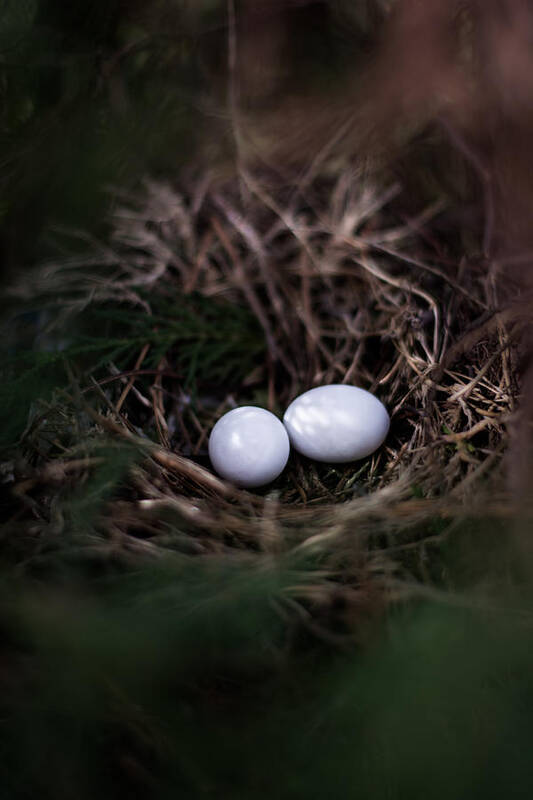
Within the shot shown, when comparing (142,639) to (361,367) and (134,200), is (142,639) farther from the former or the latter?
(134,200)

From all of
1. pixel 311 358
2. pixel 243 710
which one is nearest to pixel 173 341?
pixel 311 358

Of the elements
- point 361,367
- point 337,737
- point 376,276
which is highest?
point 376,276

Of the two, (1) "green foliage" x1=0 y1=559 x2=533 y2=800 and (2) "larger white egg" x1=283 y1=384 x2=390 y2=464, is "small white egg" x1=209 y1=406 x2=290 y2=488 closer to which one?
(2) "larger white egg" x1=283 y1=384 x2=390 y2=464

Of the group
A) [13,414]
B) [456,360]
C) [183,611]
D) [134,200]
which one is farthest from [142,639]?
[134,200]

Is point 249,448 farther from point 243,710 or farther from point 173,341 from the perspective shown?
point 243,710

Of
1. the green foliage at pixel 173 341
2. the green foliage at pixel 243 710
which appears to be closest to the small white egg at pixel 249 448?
the green foliage at pixel 173 341

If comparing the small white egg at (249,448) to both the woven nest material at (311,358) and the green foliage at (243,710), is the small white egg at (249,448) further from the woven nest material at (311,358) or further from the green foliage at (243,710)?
the green foliage at (243,710)

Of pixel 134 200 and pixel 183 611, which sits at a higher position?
pixel 134 200
